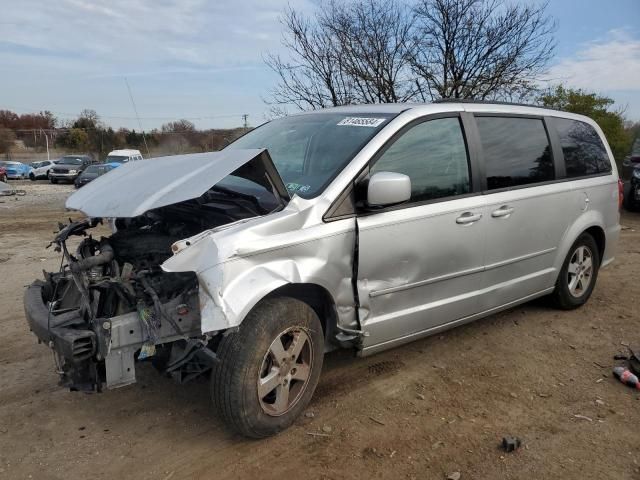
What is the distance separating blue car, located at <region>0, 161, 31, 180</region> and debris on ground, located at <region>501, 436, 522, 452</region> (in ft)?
118

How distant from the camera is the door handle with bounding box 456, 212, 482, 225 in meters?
3.72

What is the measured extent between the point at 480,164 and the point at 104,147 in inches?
1898

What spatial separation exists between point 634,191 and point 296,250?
12047mm

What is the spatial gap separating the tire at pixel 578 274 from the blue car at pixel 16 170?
3489cm

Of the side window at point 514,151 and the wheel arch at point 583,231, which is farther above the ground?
the side window at point 514,151

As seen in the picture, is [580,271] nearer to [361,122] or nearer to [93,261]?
[361,122]

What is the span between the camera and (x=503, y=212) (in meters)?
4.02

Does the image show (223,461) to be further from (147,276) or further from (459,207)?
(459,207)

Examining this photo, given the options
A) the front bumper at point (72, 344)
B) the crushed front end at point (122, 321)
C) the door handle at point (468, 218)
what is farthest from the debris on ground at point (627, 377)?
the front bumper at point (72, 344)

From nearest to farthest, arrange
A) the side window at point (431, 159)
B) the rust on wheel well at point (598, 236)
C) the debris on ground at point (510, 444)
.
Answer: the debris on ground at point (510, 444), the side window at point (431, 159), the rust on wheel well at point (598, 236)

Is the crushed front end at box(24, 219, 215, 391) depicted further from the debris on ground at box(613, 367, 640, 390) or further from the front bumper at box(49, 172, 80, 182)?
the front bumper at box(49, 172, 80, 182)

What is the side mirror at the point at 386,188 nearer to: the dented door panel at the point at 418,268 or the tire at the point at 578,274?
Result: the dented door panel at the point at 418,268

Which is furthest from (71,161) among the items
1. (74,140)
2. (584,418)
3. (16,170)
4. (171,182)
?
(584,418)

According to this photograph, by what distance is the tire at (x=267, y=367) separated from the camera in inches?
109
